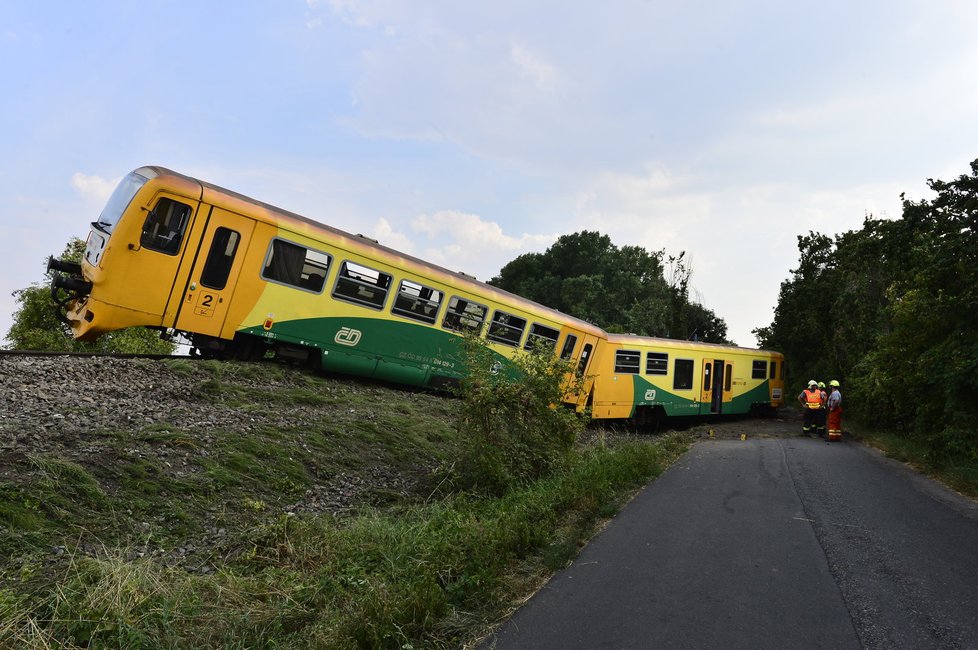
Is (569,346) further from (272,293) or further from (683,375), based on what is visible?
(272,293)

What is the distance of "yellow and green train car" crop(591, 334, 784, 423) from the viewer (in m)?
18.7

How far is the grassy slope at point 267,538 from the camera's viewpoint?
437 centimetres

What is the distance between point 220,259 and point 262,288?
854 millimetres

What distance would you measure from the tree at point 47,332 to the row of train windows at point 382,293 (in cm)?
1693

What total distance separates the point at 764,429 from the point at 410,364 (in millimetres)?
13007

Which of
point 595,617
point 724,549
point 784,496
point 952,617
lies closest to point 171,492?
point 595,617

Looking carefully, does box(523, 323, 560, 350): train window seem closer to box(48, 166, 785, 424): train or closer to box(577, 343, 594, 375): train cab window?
box(48, 166, 785, 424): train

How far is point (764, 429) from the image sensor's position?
21.6 m

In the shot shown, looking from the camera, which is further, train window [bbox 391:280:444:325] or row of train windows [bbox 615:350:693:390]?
row of train windows [bbox 615:350:693:390]

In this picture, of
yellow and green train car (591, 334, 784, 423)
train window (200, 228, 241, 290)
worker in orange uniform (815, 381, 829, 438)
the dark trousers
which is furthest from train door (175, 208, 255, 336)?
worker in orange uniform (815, 381, 829, 438)

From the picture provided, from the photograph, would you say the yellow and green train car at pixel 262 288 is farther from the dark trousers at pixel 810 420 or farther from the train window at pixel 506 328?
the dark trousers at pixel 810 420

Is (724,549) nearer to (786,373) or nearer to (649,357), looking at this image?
(649,357)

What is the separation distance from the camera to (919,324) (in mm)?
14195

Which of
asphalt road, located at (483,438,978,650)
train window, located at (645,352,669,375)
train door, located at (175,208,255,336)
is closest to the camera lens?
asphalt road, located at (483,438,978,650)
